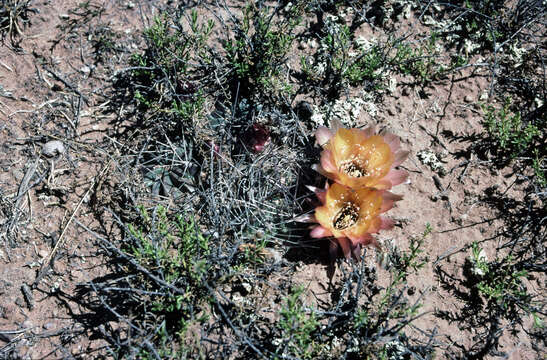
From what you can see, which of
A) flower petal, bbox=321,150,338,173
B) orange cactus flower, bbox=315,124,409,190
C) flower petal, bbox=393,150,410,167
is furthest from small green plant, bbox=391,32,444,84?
flower petal, bbox=321,150,338,173

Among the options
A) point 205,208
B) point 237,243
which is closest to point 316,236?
point 237,243

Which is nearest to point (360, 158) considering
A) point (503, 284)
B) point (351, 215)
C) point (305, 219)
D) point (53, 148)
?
point (351, 215)

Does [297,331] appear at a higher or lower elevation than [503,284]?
lower

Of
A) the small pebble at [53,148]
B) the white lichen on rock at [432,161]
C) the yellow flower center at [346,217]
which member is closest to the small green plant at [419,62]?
the white lichen on rock at [432,161]

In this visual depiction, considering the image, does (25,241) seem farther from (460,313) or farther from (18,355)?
(460,313)

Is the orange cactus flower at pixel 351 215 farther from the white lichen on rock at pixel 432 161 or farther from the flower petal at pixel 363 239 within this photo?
the white lichen on rock at pixel 432 161

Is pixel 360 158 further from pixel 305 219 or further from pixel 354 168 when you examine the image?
pixel 305 219
